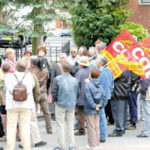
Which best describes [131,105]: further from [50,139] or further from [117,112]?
[50,139]

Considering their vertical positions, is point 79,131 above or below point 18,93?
below

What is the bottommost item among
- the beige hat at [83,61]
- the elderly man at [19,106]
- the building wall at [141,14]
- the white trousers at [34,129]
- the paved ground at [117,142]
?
the paved ground at [117,142]

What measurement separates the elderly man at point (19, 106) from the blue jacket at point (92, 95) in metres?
1.11

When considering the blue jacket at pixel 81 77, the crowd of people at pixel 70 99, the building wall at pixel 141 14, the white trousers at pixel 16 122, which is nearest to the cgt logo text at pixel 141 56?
the crowd of people at pixel 70 99

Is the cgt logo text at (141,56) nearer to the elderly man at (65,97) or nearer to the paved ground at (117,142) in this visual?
the paved ground at (117,142)

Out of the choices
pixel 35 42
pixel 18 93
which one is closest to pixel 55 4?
pixel 35 42

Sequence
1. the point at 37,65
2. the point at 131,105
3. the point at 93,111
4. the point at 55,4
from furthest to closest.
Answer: the point at 55,4 < the point at 131,105 < the point at 37,65 < the point at 93,111

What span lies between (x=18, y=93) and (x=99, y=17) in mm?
10914

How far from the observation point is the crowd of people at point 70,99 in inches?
328

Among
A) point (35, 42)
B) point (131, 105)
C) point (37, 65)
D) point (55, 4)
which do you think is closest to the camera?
point (37, 65)

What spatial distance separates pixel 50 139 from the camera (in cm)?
999

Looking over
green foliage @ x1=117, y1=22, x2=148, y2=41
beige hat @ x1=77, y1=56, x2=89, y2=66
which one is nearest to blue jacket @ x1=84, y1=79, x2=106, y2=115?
beige hat @ x1=77, y1=56, x2=89, y2=66

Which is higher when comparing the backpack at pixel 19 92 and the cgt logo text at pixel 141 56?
the cgt logo text at pixel 141 56

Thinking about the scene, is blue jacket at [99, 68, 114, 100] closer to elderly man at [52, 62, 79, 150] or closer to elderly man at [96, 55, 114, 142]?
elderly man at [96, 55, 114, 142]
